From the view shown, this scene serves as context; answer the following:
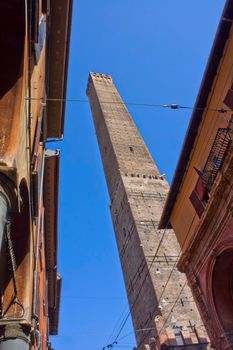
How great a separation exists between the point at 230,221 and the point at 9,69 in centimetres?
705

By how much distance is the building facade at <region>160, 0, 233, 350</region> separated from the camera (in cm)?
888

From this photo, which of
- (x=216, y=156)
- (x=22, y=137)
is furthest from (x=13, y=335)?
(x=216, y=156)

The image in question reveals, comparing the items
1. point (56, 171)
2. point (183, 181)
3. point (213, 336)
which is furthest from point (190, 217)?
point (56, 171)

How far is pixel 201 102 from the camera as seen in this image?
10.6m

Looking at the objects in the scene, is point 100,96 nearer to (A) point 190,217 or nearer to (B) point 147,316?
(B) point 147,316

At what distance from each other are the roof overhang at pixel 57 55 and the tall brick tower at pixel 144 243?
702 cm

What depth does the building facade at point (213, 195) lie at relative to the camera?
8.88 meters

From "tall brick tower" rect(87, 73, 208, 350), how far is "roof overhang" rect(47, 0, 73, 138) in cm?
702

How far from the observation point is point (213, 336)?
9508mm

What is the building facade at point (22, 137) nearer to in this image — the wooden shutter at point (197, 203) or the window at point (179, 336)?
the wooden shutter at point (197, 203)

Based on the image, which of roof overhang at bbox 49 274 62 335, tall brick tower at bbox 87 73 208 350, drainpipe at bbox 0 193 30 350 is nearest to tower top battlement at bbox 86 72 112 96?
tall brick tower at bbox 87 73 208 350

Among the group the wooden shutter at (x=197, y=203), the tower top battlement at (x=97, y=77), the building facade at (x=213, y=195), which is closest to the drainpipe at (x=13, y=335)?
the building facade at (x=213, y=195)

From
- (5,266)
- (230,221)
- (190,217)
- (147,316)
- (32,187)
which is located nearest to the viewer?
(5,266)

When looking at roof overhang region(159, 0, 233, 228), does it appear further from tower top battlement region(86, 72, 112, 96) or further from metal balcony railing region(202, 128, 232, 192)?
tower top battlement region(86, 72, 112, 96)
